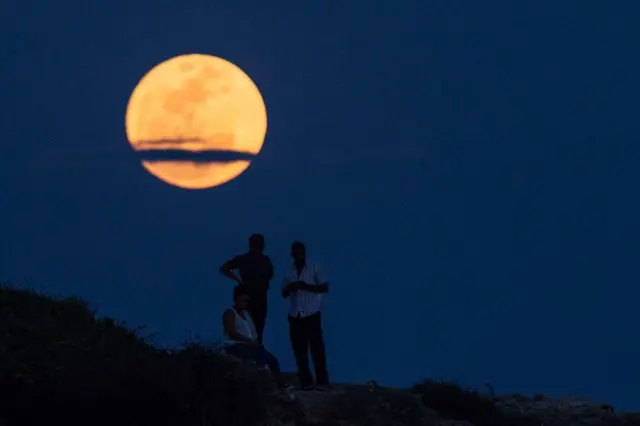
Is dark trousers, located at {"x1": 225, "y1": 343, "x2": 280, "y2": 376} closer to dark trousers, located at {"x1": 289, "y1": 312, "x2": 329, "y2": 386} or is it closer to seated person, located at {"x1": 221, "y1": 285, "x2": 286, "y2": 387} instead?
seated person, located at {"x1": 221, "y1": 285, "x2": 286, "y2": 387}

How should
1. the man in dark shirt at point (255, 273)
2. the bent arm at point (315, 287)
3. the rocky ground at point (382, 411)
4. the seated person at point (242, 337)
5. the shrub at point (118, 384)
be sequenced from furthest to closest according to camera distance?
the man in dark shirt at point (255, 273) → the bent arm at point (315, 287) → the seated person at point (242, 337) → the rocky ground at point (382, 411) → the shrub at point (118, 384)

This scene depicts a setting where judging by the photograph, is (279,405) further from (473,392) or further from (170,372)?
(473,392)

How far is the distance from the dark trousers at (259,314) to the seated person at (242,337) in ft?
4.39

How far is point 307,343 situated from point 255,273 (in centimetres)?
111

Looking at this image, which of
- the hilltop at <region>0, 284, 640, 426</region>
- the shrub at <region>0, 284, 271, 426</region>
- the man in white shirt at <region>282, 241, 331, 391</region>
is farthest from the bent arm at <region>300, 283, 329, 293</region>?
the shrub at <region>0, 284, 271, 426</region>

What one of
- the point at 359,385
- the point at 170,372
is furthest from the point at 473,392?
the point at 170,372

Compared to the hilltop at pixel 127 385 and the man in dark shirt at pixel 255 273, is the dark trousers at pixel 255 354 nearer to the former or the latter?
the hilltop at pixel 127 385

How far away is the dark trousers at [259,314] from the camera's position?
1673 centimetres

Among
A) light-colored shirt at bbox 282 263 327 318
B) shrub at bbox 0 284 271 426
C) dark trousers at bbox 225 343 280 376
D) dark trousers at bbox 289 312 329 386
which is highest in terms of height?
light-colored shirt at bbox 282 263 327 318

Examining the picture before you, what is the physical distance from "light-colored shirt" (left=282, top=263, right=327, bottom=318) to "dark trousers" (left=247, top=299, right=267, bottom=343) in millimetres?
714

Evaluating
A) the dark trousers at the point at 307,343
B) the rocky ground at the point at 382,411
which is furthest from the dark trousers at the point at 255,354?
the dark trousers at the point at 307,343

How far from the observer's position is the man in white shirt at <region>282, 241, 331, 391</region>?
16.0 metres

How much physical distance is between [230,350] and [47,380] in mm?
2691

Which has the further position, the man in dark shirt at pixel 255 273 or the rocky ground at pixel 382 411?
the man in dark shirt at pixel 255 273
